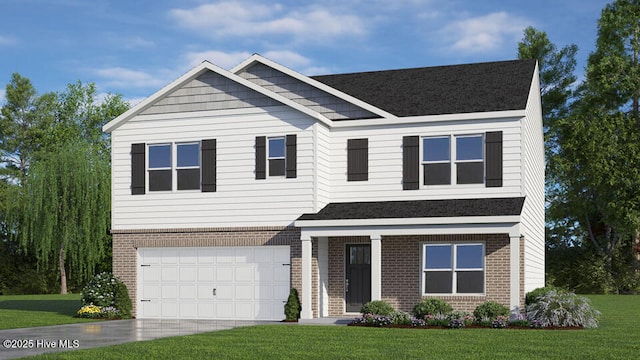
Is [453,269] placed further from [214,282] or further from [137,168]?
[137,168]

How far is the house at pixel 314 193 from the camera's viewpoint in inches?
1045

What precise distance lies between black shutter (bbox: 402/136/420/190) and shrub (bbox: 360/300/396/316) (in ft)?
15.1

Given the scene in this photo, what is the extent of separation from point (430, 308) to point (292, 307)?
449cm

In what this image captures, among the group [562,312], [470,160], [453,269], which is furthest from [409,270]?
[562,312]

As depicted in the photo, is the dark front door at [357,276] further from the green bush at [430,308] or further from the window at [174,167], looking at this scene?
the window at [174,167]

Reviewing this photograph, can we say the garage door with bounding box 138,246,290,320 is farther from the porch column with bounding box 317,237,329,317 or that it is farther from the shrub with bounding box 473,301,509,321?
the shrub with bounding box 473,301,509,321

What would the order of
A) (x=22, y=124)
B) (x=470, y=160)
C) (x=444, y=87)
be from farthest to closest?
1. (x=22, y=124)
2. (x=444, y=87)
3. (x=470, y=160)

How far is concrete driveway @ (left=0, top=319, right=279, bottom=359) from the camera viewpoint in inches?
719

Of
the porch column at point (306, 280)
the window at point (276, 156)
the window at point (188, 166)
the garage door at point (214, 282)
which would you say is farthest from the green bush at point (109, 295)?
the window at point (276, 156)

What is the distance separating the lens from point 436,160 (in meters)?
27.7

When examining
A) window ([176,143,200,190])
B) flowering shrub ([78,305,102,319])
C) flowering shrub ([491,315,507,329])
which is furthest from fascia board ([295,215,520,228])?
flowering shrub ([78,305,102,319])

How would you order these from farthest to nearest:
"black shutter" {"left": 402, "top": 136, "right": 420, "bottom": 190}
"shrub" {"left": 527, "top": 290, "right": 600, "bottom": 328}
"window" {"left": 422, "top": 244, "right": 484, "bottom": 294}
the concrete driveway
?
"black shutter" {"left": 402, "top": 136, "right": 420, "bottom": 190} → "window" {"left": 422, "top": 244, "right": 484, "bottom": 294} → "shrub" {"left": 527, "top": 290, "right": 600, "bottom": 328} → the concrete driveway

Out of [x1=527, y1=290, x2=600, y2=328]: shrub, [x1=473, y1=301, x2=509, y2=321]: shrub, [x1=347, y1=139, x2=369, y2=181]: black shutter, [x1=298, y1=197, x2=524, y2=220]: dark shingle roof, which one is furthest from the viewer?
[x1=347, y1=139, x2=369, y2=181]: black shutter

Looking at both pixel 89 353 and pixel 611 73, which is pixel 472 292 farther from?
pixel 611 73
